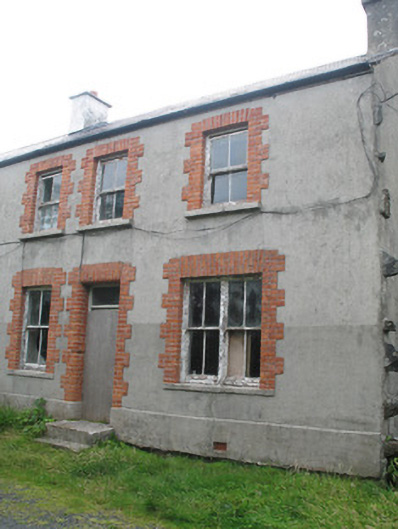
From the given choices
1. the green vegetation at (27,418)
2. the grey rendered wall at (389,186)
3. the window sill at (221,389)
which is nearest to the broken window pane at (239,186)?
the grey rendered wall at (389,186)

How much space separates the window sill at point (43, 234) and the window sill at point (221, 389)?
4.25 meters

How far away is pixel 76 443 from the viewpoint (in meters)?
8.88

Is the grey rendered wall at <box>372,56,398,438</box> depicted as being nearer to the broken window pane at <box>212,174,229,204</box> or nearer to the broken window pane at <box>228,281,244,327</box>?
the broken window pane at <box>228,281,244,327</box>

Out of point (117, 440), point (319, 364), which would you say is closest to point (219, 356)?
point (319, 364)

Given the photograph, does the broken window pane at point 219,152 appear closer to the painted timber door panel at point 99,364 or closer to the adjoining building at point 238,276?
the adjoining building at point 238,276

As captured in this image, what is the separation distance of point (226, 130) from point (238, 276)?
2.71 m

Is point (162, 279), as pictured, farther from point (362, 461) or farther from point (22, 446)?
point (362, 461)

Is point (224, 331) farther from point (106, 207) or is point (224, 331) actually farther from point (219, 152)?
point (106, 207)

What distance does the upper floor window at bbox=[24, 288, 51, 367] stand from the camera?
1109cm

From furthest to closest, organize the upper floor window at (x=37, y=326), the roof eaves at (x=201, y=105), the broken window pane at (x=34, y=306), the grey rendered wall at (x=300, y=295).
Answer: the broken window pane at (x=34, y=306), the upper floor window at (x=37, y=326), the roof eaves at (x=201, y=105), the grey rendered wall at (x=300, y=295)

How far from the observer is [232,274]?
845cm

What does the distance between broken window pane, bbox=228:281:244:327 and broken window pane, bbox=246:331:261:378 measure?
0.30 m

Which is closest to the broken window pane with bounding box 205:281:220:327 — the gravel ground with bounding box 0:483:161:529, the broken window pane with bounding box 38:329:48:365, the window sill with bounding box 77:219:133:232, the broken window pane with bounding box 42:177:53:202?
the window sill with bounding box 77:219:133:232

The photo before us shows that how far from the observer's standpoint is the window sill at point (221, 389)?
7.77 m
